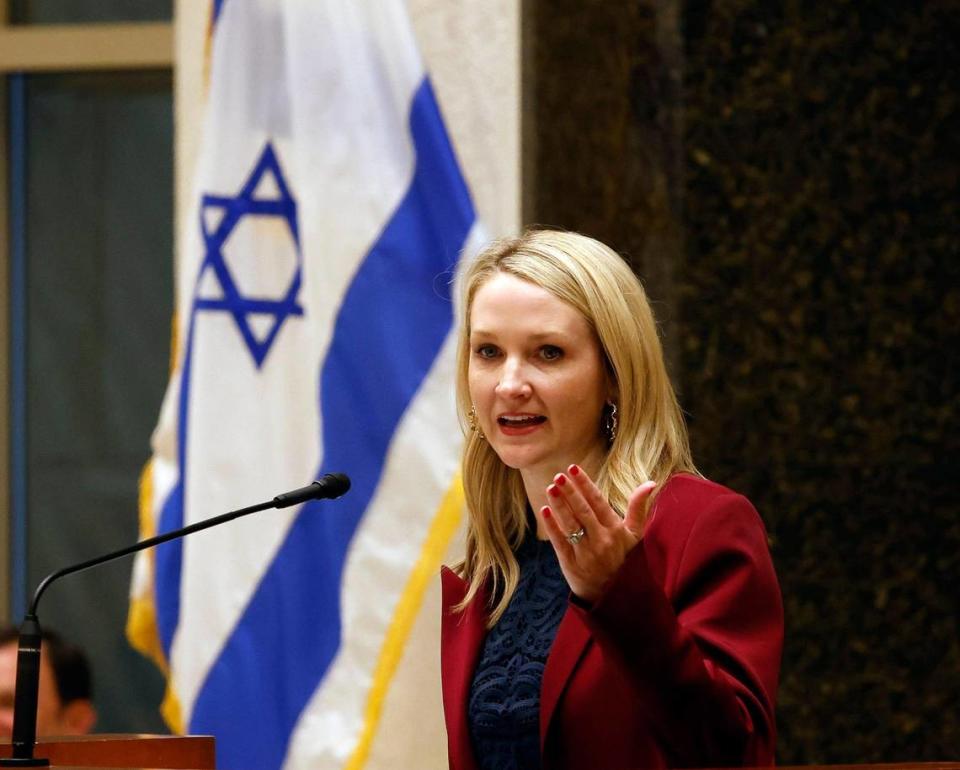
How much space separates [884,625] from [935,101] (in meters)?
1.35

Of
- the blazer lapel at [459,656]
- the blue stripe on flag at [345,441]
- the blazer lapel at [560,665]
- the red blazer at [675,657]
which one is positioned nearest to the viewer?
the red blazer at [675,657]

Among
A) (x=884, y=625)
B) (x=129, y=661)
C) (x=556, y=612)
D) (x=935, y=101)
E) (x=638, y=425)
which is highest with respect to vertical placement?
(x=935, y=101)

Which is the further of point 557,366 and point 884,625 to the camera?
point 884,625

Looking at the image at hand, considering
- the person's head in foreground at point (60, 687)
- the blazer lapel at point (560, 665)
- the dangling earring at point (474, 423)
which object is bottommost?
the person's head in foreground at point (60, 687)

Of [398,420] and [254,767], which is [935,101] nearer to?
[398,420]

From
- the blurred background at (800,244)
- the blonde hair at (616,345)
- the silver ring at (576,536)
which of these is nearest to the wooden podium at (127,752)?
the blonde hair at (616,345)

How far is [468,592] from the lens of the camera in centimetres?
304

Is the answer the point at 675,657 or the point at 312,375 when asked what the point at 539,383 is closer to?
the point at 675,657

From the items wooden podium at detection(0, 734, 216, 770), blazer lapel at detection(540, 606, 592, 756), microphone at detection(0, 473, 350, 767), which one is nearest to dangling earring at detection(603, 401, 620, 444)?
blazer lapel at detection(540, 606, 592, 756)

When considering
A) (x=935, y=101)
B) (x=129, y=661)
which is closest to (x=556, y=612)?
(x=935, y=101)

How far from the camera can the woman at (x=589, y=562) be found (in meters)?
2.34

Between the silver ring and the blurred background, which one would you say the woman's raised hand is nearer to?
the silver ring

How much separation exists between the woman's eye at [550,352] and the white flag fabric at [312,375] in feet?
5.17

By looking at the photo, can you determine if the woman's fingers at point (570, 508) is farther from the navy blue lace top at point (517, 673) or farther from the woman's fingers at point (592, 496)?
the navy blue lace top at point (517, 673)
